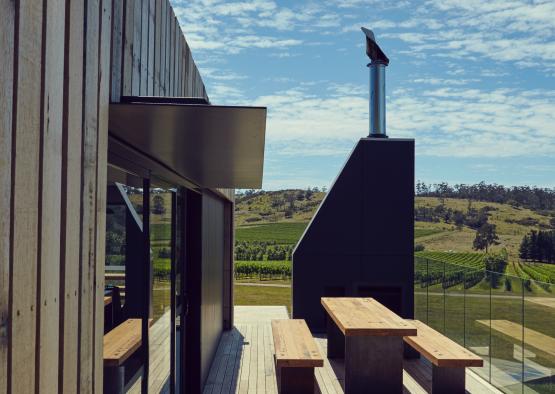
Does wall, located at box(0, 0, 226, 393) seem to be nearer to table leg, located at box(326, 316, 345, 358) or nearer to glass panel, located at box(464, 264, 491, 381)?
glass panel, located at box(464, 264, 491, 381)

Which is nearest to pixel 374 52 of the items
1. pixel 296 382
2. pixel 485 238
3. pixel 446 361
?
pixel 446 361

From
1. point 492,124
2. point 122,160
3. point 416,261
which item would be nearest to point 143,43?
point 122,160

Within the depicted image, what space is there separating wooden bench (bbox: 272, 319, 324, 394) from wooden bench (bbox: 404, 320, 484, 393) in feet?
4.11

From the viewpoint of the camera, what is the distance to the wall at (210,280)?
21.2ft

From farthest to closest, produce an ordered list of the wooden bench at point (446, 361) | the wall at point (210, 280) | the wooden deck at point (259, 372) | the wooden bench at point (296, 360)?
1. the wooden deck at point (259, 372)
2. the wall at point (210, 280)
3. the wooden bench at point (446, 361)
4. the wooden bench at point (296, 360)

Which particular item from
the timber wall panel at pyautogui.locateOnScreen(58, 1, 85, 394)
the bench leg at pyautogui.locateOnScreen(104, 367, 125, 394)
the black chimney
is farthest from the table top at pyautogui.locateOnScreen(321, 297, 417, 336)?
the timber wall panel at pyautogui.locateOnScreen(58, 1, 85, 394)

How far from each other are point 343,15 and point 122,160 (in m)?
9.37

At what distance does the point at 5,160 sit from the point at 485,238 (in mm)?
57324

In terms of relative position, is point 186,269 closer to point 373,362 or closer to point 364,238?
point 373,362

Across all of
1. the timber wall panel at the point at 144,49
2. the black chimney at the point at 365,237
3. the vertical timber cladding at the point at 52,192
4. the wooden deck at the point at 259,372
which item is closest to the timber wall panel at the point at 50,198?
the vertical timber cladding at the point at 52,192

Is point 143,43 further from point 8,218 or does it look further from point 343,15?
point 343,15

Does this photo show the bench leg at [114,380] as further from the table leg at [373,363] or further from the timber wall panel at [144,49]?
the table leg at [373,363]

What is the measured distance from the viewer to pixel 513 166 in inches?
5187

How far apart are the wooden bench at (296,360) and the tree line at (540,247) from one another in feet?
158
